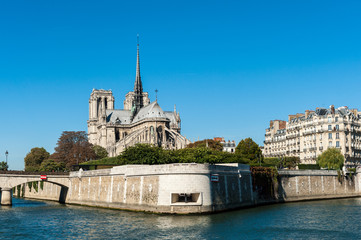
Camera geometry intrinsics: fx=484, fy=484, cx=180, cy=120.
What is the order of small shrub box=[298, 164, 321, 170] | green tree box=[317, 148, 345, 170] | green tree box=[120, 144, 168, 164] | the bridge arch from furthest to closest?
small shrub box=[298, 164, 321, 170]
green tree box=[317, 148, 345, 170]
green tree box=[120, 144, 168, 164]
the bridge arch

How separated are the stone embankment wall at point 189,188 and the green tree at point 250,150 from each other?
59.9ft

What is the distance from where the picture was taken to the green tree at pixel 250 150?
89.6 meters

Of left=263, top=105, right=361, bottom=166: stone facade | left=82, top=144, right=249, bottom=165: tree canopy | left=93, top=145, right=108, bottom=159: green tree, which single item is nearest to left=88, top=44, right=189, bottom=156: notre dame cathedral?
left=93, top=145, right=108, bottom=159: green tree

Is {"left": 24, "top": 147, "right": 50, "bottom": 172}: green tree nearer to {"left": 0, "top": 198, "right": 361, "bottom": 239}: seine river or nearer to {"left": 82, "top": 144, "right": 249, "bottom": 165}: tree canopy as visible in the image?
{"left": 82, "top": 144, "right": 249, "bottom": 165}: tree canopy

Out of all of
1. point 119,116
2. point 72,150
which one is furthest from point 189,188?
point 119,116

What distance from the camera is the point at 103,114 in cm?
15100

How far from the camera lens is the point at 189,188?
152 ft

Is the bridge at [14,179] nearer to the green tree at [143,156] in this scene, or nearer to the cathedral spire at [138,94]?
the green tree at [143,156]

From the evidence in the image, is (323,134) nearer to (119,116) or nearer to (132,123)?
(132,123)

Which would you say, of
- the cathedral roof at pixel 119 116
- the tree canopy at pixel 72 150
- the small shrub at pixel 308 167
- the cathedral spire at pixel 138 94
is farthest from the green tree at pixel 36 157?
the small shrub at pixel 308 167

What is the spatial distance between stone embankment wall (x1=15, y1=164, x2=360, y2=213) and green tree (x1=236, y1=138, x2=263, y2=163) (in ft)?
59.9

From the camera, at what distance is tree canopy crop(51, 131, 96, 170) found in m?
109

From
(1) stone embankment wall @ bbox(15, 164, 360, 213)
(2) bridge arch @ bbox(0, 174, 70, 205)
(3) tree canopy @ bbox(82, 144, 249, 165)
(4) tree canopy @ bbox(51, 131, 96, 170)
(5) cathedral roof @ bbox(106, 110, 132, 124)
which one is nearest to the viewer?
(1) stone embankment wall @ bbox(15, 164, 360, 213)

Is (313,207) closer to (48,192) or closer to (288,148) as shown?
(48,192)
